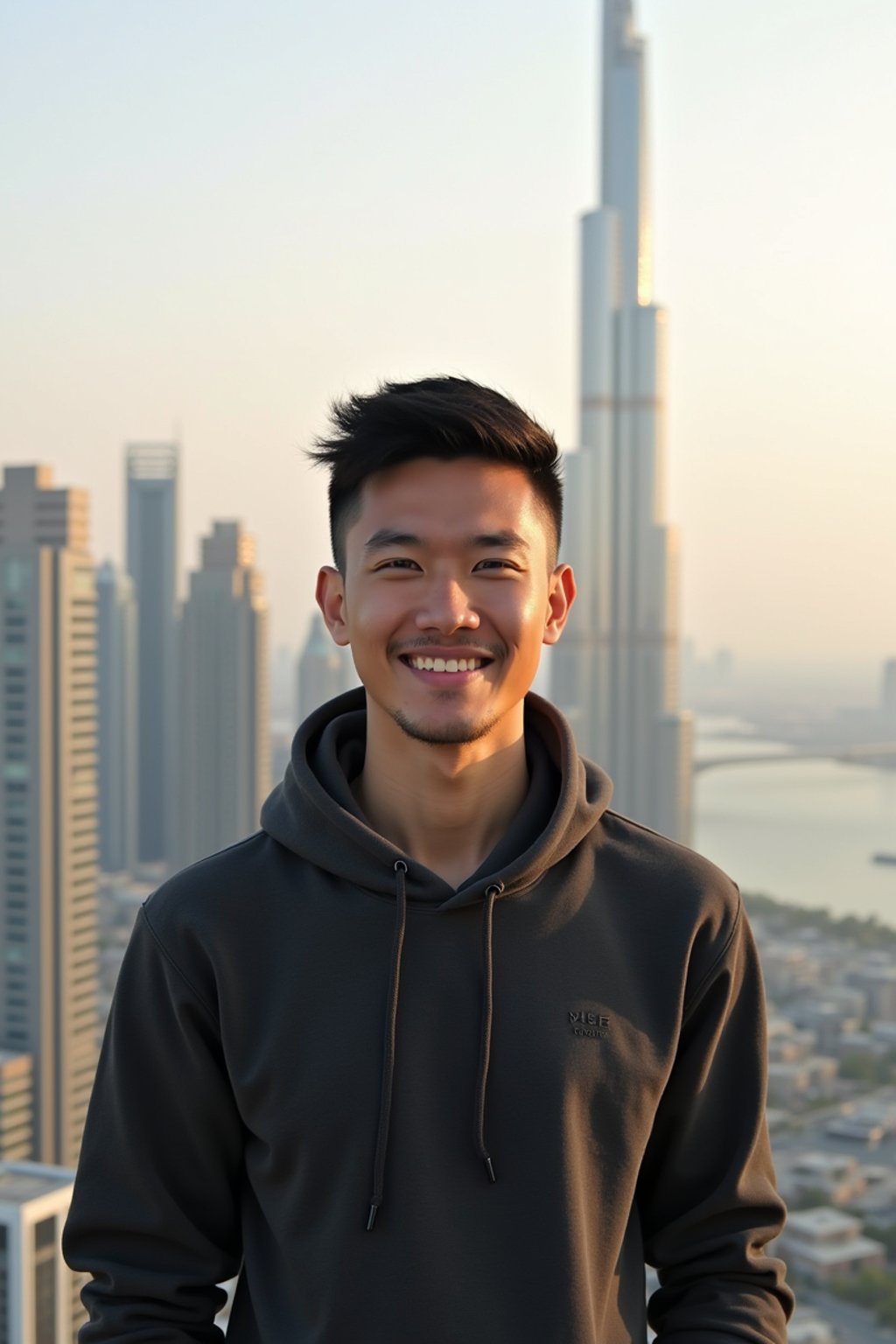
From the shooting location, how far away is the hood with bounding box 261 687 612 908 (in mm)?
731

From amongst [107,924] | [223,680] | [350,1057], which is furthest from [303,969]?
[223,680]

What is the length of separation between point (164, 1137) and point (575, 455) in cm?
1998

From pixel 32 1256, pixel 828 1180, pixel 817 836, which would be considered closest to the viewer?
pixel 32 1256

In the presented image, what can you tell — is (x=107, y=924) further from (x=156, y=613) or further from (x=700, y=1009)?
(x=700, y=1009)

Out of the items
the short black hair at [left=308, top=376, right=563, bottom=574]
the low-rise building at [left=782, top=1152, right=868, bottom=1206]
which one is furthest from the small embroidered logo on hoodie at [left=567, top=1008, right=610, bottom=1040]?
Answer: the low-rise building at [left=782, top=1152, right=868, bottom=1206]

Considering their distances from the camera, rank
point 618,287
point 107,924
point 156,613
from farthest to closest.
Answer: point 156,613
point 618,287
point 107,924

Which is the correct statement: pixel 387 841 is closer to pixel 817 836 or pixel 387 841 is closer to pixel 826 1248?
pixel 826 1248

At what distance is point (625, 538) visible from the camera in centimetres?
2034

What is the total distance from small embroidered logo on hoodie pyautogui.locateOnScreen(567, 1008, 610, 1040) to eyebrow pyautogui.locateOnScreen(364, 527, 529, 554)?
0.23m

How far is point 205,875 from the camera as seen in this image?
742 mm

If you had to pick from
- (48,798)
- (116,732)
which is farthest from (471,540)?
(116,732)

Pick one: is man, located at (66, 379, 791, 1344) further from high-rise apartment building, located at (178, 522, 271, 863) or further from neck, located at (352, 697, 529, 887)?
high-rise apartment building, located at (178, 522, 271, 863)

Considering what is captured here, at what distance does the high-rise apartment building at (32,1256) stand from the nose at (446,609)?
19.8ft

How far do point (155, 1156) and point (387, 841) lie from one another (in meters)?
0.19
